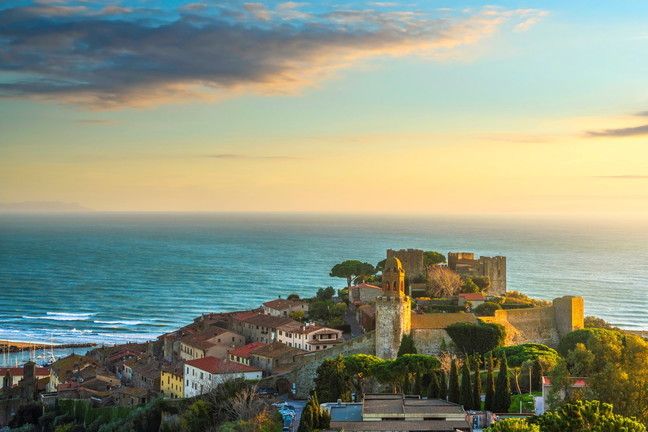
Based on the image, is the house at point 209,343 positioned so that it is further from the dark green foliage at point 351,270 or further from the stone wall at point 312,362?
the dark green foliage at point 351,270

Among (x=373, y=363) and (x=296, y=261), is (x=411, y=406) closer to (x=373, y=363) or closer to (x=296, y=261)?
(x=373, y=363)

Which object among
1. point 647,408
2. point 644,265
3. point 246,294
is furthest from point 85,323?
point 644,265

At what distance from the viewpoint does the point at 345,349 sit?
151ft

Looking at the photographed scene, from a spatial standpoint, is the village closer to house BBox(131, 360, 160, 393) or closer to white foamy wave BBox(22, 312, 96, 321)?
house BBox(131, 360, 160, 393)

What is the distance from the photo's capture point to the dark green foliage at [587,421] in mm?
23484

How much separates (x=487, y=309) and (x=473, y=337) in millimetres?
6097

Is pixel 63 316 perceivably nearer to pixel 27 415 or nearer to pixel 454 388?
pixel 27 415

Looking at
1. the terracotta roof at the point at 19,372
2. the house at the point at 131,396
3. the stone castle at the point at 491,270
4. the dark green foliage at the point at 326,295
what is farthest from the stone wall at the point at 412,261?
the terracotta roof at the point at 19,372

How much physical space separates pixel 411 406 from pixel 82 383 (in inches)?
980

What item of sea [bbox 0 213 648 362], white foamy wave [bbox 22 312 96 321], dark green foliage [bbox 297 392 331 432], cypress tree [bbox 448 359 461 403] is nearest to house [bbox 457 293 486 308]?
cypress tree [bbox 448 359 461 403]

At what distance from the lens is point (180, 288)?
115 metres

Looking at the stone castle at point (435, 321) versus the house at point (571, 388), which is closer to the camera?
the house at point (571, 388)

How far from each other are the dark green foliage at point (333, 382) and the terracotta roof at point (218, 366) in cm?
666

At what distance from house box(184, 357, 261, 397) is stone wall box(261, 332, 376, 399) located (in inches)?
72.0
